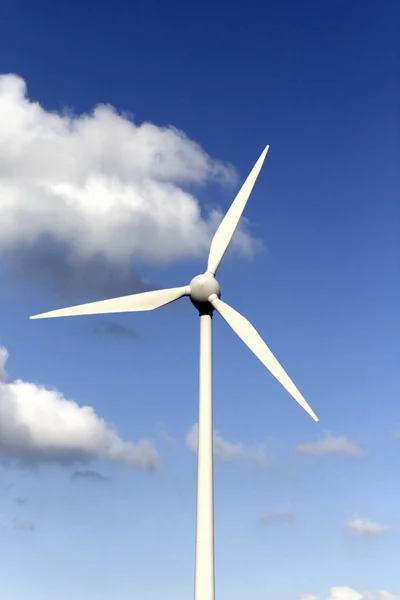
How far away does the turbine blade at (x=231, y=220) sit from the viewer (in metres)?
39.1

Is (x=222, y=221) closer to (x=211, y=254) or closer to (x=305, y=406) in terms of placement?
(x=211, y=254)

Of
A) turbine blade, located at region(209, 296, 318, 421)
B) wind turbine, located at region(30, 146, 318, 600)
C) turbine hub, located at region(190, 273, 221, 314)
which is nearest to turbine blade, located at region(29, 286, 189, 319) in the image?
wind turbine, located at region(30, 146, 318, 600)

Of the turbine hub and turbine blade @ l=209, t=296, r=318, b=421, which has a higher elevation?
the turbine hub

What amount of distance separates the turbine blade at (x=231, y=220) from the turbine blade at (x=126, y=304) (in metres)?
3.03

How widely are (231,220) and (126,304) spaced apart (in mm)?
7328

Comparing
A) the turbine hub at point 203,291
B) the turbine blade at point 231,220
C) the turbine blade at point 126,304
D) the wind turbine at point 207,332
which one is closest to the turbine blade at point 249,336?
the wind turbine at point 207,332

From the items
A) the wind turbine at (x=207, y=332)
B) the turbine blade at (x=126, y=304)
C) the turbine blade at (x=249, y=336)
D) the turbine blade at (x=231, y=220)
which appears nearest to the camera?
the wind turbine at (x=207, y=332)

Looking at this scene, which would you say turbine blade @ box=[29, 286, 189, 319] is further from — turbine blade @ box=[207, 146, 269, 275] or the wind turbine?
turbine blade @ box=[207, 146, 269, 275]

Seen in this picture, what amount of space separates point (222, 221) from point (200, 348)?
807 cm

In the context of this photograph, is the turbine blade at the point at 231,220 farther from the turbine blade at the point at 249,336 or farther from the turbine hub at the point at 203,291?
the turbine blade at the point at 249,336

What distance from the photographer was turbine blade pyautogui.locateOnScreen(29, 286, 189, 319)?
1470 inches

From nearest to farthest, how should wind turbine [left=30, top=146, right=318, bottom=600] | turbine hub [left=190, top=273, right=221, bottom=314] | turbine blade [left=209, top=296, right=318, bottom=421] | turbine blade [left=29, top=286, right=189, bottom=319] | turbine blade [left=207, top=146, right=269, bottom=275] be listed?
wind turbine [left=30, top=146, right=318, bottom=600] → turbine blade [left=209, top=296, right=318, bottom=421] → turbine hub [left=190, top=273, right=221, bottom=314] → turbine blade [left=29, top=286, right=189, bottom=319] → turbine blade [left=207, top=146, right=269, bottom=275]

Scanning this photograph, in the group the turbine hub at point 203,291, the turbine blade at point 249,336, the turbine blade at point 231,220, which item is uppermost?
the turbine blade at point 231,220

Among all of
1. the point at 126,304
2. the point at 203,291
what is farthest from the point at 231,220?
the point at 126,304
